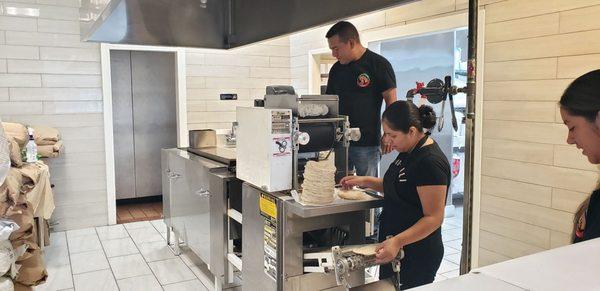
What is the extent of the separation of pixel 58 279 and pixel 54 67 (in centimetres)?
236

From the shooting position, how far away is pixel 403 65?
570 cm

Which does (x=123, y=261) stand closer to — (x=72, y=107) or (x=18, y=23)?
(x=72, y=107)

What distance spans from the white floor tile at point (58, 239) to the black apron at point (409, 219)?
3789 millimetres

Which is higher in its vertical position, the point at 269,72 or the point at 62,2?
the point at 62,2

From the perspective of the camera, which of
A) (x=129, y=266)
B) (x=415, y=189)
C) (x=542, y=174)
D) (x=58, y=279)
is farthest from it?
(x=129, y=266)

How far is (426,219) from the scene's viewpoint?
1.87 m

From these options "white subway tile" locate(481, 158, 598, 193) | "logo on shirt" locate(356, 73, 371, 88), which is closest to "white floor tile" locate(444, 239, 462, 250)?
"white subway tile" locate(481, 158, 598, 193)

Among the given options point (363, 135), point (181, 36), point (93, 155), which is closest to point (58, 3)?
point (93, 155)

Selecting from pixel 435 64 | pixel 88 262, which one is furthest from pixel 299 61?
pixel 88 262

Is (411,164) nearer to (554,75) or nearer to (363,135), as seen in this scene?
(363,135)

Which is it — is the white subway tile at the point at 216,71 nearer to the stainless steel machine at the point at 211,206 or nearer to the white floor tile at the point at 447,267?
the stainless steel machine at the point at 211,206

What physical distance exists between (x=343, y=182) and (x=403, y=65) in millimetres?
3782

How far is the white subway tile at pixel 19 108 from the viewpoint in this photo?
15.4 ft

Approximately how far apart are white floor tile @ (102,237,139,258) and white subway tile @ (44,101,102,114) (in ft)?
4.87
